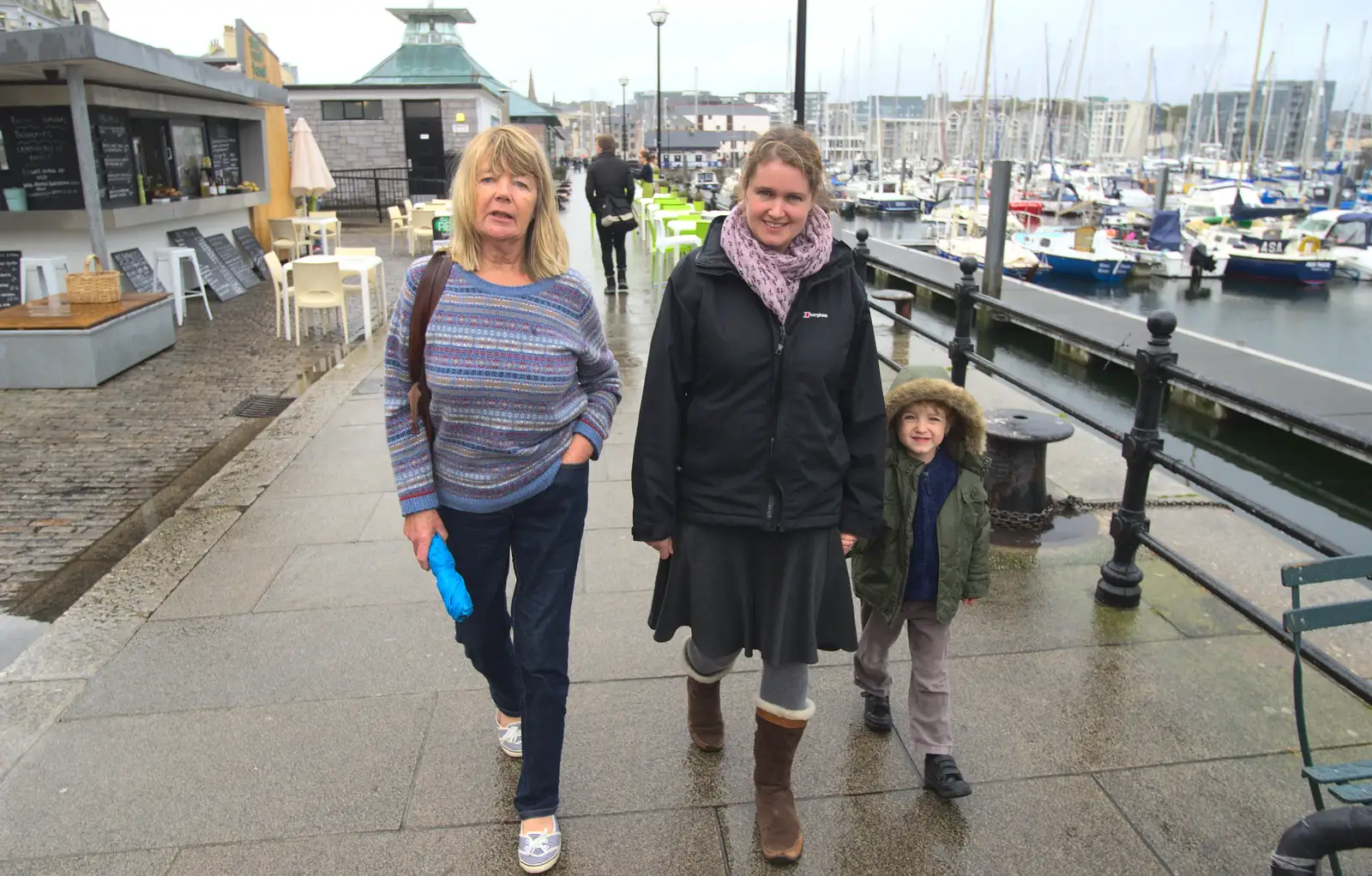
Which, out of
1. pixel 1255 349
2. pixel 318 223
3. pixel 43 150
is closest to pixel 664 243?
pixel 318 223

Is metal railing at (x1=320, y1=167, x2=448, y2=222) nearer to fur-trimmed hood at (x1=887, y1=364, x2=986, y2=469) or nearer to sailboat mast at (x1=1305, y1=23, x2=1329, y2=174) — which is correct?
fur-trimmed hood at (x1=887, y1=364, x2=986, y2=469)

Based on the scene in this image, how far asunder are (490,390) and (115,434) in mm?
5975

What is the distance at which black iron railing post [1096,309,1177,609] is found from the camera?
359 centimetres

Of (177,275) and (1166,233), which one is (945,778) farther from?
(1166,233)

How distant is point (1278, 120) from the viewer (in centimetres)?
8544

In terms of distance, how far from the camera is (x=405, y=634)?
3.85 m

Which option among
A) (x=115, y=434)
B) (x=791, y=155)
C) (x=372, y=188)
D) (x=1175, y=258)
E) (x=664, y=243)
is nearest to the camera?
(x=791, y=155)

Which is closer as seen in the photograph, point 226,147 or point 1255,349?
Answer: point 226,147

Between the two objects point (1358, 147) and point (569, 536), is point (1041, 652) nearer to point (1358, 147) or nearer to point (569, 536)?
point (569, 536)

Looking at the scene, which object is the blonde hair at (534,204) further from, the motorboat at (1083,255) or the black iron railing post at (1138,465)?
the motorboat at (1083,255)

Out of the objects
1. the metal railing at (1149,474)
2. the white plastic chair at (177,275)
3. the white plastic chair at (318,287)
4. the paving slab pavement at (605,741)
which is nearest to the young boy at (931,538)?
the paving slab pavement at (605,741)

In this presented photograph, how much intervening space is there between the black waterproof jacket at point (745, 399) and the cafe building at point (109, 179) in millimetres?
7676

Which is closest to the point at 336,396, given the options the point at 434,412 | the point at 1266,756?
the point at 434,412

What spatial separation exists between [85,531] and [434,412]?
3.94 m
